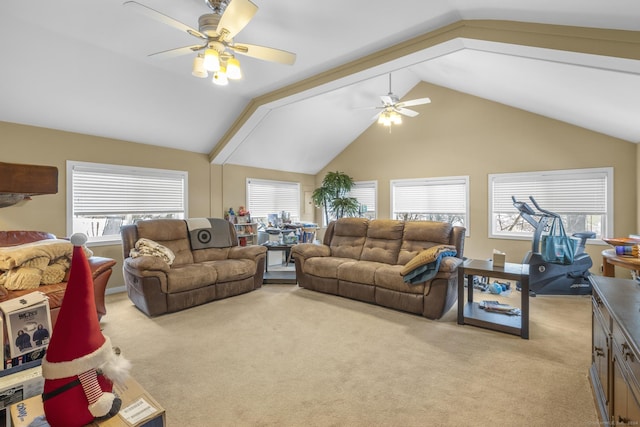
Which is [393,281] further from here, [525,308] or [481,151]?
[481,151]

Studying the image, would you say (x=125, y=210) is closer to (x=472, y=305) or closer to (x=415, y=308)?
(x=415, y=308)

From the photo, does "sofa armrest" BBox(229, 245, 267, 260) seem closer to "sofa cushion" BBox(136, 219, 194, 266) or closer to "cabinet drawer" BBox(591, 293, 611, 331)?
"sofa cushion" BBox(136, 219, 194, 266)

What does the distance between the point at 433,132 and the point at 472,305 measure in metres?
3.77

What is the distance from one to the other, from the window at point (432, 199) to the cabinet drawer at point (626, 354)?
4683mm

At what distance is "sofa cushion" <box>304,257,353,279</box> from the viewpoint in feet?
13.9

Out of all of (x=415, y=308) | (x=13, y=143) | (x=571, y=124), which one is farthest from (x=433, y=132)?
(x=13, y=143)

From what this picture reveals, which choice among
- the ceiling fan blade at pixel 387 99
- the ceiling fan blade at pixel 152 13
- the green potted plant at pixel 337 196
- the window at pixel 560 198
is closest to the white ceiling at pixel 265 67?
the ceiling fan blade at pixel 152 13

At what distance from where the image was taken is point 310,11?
2709 mm

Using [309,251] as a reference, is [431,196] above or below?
above

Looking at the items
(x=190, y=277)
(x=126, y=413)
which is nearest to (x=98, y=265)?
(x=190, y=277)

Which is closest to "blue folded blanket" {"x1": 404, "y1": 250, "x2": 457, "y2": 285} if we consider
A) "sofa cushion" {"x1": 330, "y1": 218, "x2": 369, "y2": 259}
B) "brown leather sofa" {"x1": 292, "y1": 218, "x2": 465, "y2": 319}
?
"brown leather sofa" {"x1": 292, "y1": 218, "x2": 465, "y2": 319}

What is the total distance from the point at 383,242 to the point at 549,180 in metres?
3.10

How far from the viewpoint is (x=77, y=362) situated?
100 centimetres

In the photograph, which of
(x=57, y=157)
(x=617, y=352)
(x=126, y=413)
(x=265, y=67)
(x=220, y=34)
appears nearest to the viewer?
(x=126, y=413)
